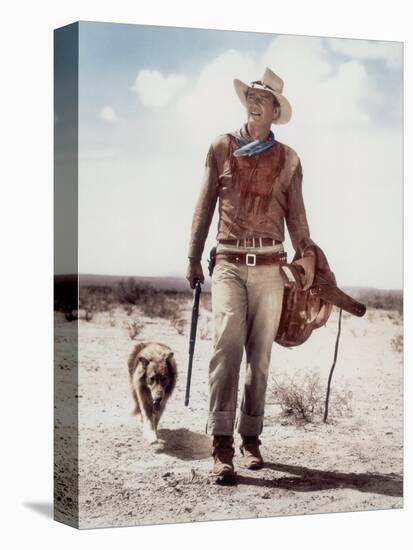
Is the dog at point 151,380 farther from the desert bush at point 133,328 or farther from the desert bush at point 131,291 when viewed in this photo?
the desert bush at point 131,291

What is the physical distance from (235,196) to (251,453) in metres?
2.05

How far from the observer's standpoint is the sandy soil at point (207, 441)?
43.0ft

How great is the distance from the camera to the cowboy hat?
1376cm

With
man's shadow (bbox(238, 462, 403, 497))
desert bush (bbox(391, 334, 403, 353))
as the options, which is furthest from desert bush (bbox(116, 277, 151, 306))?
desert bush (bbox(391, 334, 403, 353))

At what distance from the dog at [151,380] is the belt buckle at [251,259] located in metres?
0.94

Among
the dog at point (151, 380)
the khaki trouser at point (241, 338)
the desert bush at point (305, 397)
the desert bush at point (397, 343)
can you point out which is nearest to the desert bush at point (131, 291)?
the dog at point (151, 380)

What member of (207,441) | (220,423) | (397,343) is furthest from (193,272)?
(397,343)

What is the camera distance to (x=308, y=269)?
1404cm

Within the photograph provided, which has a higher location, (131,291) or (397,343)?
(131,291)

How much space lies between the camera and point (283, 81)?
45.7ft

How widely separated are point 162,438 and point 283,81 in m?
3.05

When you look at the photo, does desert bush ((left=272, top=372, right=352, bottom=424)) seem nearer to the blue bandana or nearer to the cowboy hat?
the blue bandana

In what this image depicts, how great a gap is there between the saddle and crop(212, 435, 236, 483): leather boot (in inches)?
37.5

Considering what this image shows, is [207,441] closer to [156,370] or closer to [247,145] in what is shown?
[156,370]
